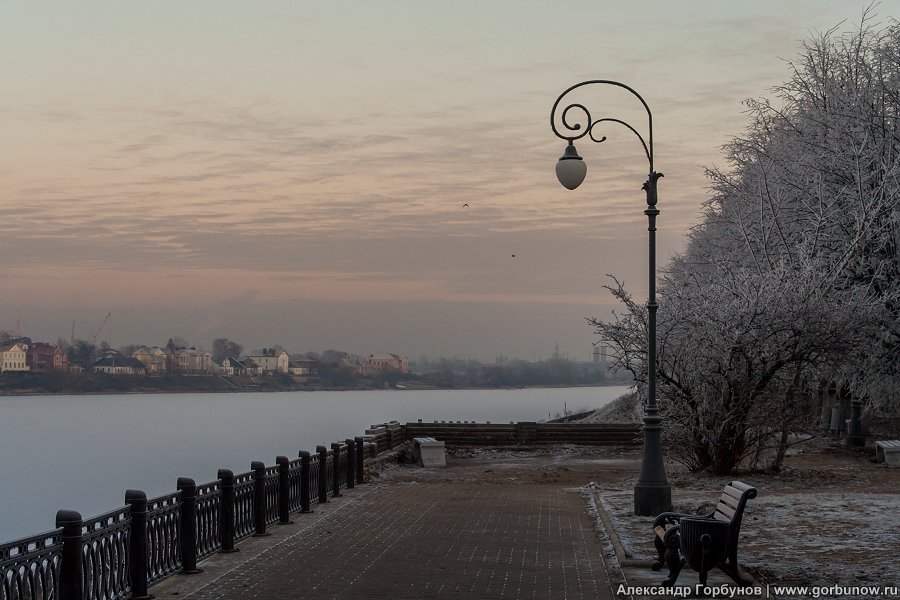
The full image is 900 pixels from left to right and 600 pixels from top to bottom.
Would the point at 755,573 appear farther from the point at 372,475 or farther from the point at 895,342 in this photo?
the point at 895,342

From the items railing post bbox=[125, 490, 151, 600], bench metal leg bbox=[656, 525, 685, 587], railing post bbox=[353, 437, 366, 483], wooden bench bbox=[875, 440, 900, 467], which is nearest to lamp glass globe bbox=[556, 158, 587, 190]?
bench metal leg bbox=[656, 525, 685, 587]

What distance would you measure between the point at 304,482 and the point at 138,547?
8205 mm

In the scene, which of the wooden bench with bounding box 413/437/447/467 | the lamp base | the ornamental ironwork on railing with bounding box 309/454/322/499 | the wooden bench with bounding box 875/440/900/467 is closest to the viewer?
the lamp base

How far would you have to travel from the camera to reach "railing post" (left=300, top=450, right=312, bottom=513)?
19.1 meters

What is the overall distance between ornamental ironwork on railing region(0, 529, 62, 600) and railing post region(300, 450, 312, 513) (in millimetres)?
9571

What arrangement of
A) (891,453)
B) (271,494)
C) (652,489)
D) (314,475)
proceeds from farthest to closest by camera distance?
(891,453) → (314,475) → (652,489) → (271,494)

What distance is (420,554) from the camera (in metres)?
13.9

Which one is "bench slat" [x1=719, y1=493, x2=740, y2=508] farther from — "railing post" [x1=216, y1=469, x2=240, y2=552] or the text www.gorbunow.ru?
"railing post" [x1=216, y1=469, x2=240, y2=552]

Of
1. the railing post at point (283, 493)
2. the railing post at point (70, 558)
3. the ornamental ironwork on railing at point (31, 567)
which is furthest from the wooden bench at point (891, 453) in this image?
the ornamental ironwork on railing at point (31, 567)

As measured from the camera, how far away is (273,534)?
16062mm

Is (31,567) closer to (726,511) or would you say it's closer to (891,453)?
(726,511)

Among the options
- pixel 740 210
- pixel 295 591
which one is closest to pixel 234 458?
pixel 740 210

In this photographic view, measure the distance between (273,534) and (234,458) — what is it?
2621 inches

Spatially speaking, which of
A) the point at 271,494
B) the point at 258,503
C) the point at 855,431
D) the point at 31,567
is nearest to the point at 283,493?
the point at 271,494
